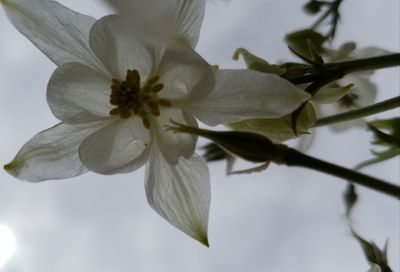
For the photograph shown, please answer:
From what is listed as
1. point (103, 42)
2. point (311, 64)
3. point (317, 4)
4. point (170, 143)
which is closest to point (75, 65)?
point (103, 42)

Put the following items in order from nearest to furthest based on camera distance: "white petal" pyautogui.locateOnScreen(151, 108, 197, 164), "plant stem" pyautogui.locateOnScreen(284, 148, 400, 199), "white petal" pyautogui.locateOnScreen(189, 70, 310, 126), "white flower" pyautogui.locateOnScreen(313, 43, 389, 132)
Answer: "plant stem" pyautogui.locateOnScreen(284, 148, 400, 199) < "white petal" pyautogui.locateOnScreen(189, 70, 310, 126) < "white petal" pyautogui.locateOnScreen(151, 108, 197, 164) < "white flower" pyautogui.locateOnScreen(313, 43, 389, 132)

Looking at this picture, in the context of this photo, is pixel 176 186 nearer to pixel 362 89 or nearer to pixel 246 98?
pixel 246 98

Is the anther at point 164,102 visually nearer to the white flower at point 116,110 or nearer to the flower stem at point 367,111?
the white flower at point 116,110

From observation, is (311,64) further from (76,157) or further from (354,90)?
(354,90)

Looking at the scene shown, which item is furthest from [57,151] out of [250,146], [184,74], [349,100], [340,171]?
[349,100]

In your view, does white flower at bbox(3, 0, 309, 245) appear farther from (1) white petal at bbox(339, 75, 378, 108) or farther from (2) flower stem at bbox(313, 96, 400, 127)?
(1) white petal at bbox(339, 75, 378, 108)

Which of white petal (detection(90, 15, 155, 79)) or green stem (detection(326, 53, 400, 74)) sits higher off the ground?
white petal (detection(90, 15, 155, 79))

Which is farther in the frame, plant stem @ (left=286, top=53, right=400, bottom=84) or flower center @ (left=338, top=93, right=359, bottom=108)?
flower center @ (left=338, top=93, right=359, bottom=108)

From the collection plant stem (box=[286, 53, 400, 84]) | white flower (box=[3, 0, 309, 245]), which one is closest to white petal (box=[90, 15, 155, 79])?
white flower (box=[3, 0, 309, 245])
